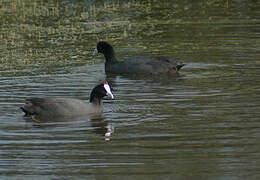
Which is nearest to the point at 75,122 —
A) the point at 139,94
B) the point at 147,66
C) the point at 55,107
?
the point at 55,107

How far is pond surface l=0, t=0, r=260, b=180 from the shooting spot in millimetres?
9180

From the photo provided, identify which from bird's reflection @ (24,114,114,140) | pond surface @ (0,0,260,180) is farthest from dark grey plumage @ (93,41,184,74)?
bird's reflection @ (24,114,114,140)

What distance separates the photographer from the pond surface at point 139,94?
9.18 m

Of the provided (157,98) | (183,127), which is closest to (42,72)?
(157,98)

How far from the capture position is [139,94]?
14.4 metres

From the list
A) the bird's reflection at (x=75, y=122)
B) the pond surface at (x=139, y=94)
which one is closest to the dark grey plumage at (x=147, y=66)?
the pond surface at (x=139, y=94)

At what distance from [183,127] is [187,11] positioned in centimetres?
1711

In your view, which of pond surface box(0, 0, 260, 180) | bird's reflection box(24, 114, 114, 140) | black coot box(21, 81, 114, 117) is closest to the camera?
pond surface box(0, 0, 260, 180)

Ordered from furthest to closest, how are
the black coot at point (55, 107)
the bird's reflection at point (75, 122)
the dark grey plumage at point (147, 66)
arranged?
1. the dark grey plumage at point (147, 66)
2. the black coot at point (55, 107)
3. the bird's reflection at point (75, 122)

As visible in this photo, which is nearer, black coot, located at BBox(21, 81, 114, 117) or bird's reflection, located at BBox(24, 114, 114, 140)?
bird's reflection, located at BBox(24, 114, 114, 140)

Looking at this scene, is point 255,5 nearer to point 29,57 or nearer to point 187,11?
point 187,11

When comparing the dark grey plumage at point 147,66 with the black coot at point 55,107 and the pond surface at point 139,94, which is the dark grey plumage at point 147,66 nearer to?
the pond surface at point 139,94

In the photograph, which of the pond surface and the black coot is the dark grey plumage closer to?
the pond surface

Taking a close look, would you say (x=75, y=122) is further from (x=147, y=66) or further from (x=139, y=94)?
(x=147, y=66)
